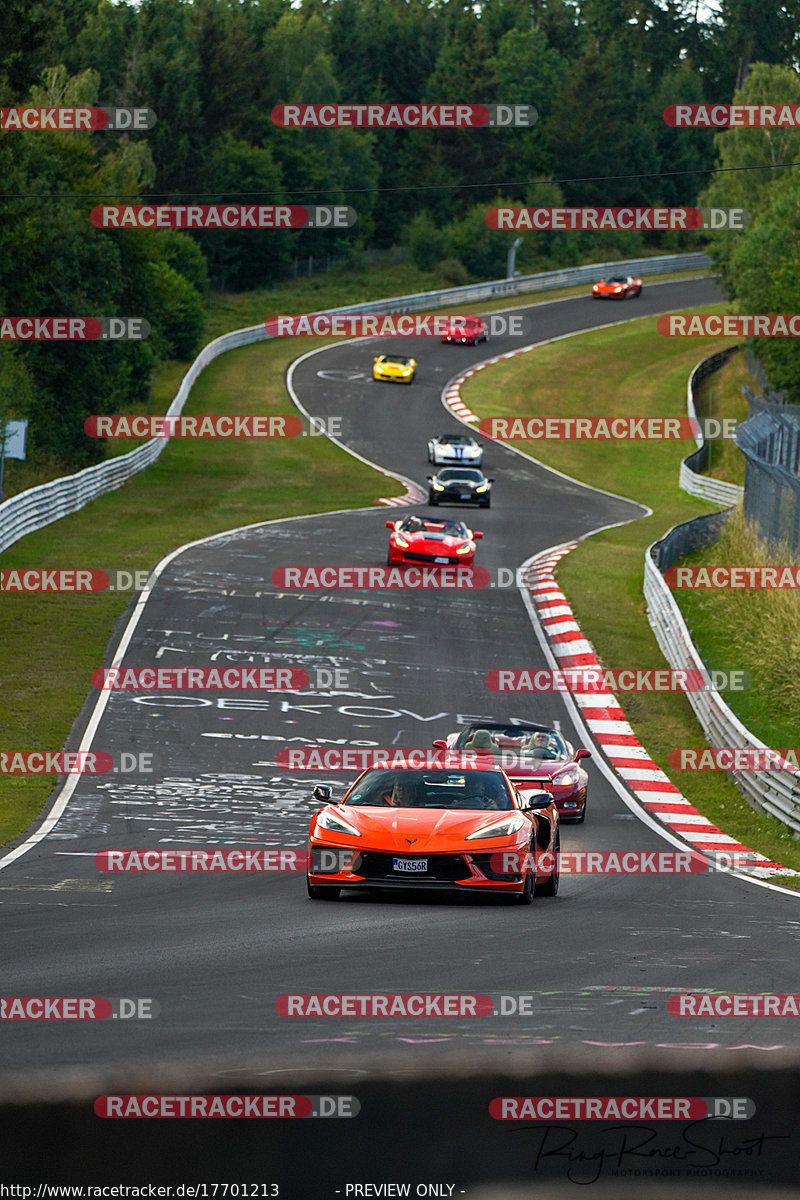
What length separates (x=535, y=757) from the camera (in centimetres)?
1817

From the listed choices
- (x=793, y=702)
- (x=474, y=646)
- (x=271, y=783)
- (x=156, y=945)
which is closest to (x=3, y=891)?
(x=156, y=945)

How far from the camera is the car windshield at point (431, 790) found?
12.8m

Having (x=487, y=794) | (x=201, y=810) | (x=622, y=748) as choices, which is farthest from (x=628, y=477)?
(x=487, y=794)

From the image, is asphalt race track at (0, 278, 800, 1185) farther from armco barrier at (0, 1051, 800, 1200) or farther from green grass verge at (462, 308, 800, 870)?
green grass verge at (462, 308, 800, 870)

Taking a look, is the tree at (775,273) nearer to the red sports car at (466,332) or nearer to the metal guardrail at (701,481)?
the metal guardrail at (701,481)

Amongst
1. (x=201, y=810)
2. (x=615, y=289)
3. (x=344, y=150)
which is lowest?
(x=201, y=810)

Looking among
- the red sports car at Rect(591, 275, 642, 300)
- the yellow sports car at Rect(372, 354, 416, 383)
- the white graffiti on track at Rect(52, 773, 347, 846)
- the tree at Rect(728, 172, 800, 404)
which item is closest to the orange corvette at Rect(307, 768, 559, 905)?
the white graffiti on track at Rect(52, 773, 347, 846)

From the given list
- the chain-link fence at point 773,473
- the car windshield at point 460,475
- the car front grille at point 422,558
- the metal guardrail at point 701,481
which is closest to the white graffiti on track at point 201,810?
the chain-link fence at point 773,473

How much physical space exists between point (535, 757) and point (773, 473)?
1514 cm

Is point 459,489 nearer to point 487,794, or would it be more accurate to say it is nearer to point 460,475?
point 460,475

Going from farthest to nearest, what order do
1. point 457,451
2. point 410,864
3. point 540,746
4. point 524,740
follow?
point 457,451 → point 524,740 → point 540,746 → point 410,864

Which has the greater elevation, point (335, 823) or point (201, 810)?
point (335, 823)

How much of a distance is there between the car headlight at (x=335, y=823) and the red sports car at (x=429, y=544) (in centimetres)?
2317

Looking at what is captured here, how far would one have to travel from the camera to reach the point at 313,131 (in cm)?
11125
